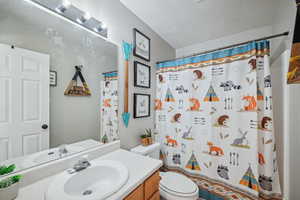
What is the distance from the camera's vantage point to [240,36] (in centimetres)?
184

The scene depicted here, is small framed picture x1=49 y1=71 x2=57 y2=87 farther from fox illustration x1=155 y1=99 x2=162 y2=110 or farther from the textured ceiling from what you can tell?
fox illustration x1=155 y1=99 x2=162 y2=110

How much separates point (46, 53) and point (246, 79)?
5.76 feet

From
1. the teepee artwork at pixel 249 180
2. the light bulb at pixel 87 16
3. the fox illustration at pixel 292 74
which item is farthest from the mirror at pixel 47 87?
the teepee artwork at pixel 249 180

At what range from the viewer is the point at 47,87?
796mm

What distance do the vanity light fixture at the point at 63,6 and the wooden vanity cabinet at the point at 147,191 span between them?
133 cm

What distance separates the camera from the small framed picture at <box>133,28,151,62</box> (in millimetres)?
1472

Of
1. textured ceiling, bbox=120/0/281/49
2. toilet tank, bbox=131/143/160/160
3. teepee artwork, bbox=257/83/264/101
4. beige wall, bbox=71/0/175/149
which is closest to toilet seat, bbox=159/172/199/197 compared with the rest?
toilet tank, bbox=131/143/160/160

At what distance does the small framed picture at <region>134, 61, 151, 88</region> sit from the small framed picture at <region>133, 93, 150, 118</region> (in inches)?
5.8

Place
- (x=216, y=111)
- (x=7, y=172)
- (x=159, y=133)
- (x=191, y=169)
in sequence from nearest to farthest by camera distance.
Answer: (x=7, y=172), (x=216, y=111), (x=191, y=169), (x=159, y=133)

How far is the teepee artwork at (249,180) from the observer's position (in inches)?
45.3

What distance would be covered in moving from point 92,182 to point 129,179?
1.08 ft

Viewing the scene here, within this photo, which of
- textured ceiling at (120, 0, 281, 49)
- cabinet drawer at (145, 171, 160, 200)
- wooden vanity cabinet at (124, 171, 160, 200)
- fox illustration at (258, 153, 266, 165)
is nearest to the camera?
wooden vanity cabinet at (124, 171, 160, 200)

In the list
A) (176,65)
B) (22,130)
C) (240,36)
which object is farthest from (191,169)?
(240,36)

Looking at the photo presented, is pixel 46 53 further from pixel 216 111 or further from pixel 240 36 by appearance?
pixel 240 36
